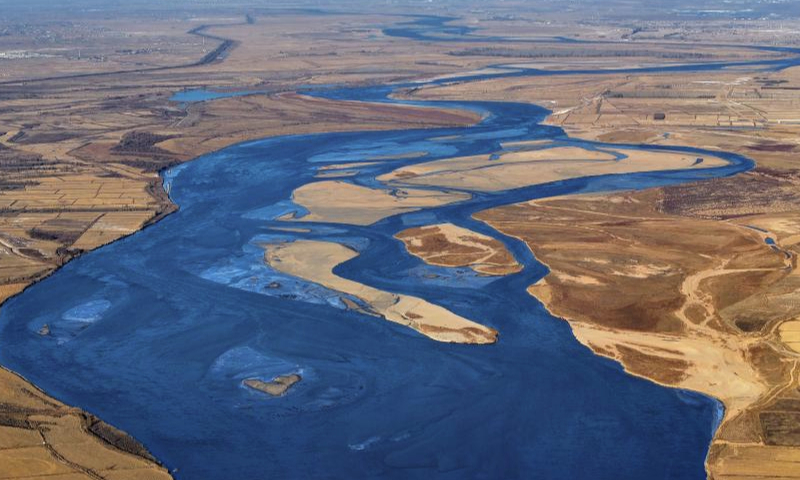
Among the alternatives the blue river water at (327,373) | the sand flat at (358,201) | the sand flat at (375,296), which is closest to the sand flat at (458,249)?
the blue river water at (327,373)

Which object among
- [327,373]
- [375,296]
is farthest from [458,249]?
[327,373]

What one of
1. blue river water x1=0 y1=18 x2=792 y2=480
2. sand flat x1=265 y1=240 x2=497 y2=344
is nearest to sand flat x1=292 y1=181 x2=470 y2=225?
blue river water x1=0 y1=18 x2=792 y2=480

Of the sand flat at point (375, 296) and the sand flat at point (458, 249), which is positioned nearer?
the sand flat at point (375, 296)

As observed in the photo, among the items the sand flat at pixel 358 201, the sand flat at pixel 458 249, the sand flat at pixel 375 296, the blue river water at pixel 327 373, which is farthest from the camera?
the sand flat at pixel 358 201

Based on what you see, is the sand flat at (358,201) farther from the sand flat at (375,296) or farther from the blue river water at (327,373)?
the sand flat at (375,296)

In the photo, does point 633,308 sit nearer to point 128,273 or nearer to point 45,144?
point 128,273

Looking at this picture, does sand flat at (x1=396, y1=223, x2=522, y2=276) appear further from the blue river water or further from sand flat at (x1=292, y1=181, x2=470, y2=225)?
sand flat at (x1=292, y1=181, x2=470, y2=225)
